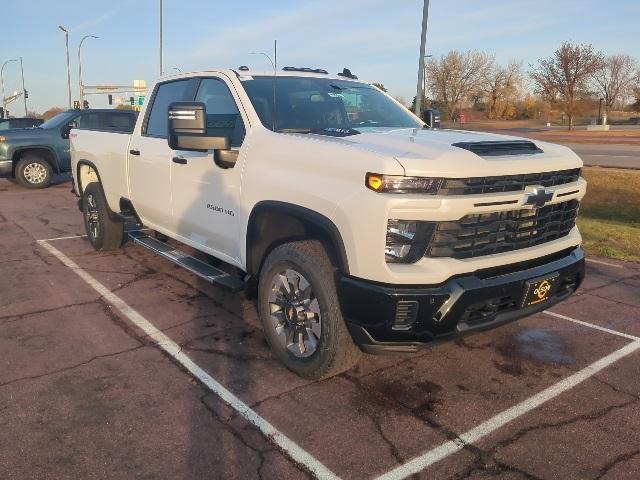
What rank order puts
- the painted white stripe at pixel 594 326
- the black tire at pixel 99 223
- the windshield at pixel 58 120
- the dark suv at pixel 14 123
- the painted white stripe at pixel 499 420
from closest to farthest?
the painted white stripe at pixel 499 420
the painted white stripe at pixel 594 326
the black tire at pixel 99 223
the windshield at pixel 58 120
the dark suv at pixel 14 123

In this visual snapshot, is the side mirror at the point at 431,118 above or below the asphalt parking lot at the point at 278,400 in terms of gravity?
above

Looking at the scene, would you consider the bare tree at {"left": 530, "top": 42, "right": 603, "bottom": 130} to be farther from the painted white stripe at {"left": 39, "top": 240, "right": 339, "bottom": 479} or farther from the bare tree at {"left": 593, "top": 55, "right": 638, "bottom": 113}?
the painted white stripe at {"left": 39, "top": 240, "right": 339, "bottom": 479}

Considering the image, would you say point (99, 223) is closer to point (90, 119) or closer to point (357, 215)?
point (357, 215)

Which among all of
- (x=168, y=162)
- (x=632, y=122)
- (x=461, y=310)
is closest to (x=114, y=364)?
(x=168, y=162)

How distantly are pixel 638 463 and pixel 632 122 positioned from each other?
73890 millimetres

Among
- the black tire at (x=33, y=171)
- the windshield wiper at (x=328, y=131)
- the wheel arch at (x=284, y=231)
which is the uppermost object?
the windshield wiper at (x=328, y=131)

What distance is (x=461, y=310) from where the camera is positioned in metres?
3.11

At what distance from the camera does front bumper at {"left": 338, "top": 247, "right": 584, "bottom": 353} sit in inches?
120

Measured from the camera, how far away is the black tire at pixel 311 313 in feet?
11.1

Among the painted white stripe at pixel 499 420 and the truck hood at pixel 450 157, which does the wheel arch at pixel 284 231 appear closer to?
the truck hood at pixel 450 157

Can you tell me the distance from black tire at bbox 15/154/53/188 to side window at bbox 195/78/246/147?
416 inches

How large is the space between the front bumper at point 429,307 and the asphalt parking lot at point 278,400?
0.51m

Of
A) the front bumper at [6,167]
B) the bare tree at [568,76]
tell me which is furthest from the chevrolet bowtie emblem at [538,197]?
the bare tree at [568,76]

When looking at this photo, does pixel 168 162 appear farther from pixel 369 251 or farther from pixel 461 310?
→ pixel 461 310
